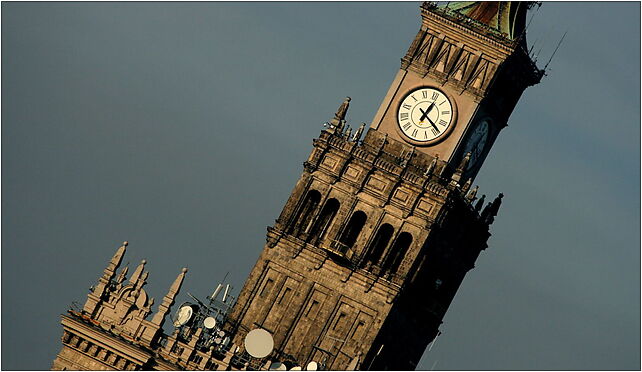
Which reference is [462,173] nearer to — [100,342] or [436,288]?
[436,288]

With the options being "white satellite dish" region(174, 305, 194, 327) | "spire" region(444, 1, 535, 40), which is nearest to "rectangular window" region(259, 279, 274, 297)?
"white satellite dish" region(174, 305, 194, 327)

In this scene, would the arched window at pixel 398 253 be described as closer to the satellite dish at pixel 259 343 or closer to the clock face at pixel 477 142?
the clock face at pixel 477 142

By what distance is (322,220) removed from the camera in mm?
163625

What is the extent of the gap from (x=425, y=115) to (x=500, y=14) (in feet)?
27.7

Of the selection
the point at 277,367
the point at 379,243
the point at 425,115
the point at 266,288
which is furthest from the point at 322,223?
the point at 277,367

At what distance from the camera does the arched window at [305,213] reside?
163500 mm

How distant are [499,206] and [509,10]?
46.3 feet

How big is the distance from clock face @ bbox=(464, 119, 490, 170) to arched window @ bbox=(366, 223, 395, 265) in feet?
24.1

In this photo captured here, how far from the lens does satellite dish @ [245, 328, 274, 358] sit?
157m

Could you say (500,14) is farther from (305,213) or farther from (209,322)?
(209,322)

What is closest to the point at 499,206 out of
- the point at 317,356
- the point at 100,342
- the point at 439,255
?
the point at 439,255

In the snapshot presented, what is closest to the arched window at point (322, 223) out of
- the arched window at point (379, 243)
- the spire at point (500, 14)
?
the arched window at point (379, 243)

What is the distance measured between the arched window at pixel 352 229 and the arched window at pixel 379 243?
4.18ft

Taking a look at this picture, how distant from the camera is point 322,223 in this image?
537ft
